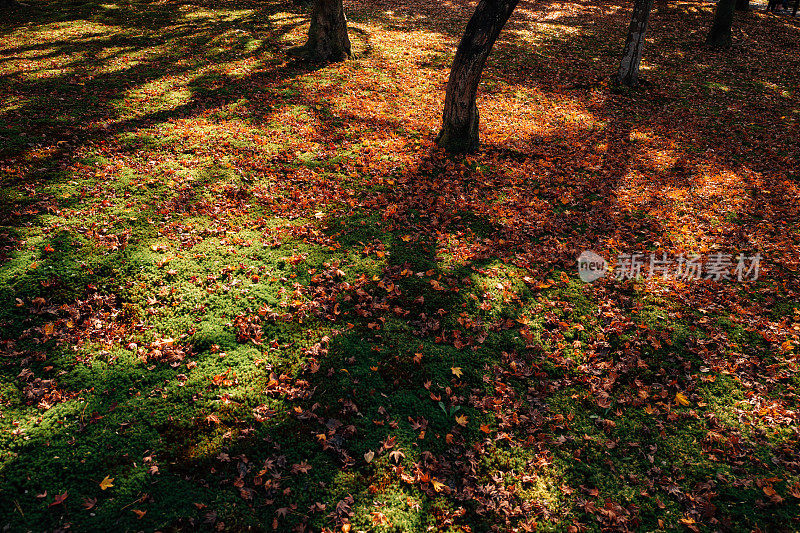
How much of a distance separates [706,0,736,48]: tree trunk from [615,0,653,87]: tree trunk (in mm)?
6770

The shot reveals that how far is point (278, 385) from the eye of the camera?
16.6ft

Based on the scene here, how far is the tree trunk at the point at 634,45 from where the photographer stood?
1253 centimetres

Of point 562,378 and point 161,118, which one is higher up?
point 161,118

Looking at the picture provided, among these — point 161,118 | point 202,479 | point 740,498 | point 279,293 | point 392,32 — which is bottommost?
point 740,498

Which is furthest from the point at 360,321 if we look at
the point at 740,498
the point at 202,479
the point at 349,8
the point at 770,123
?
the point at 349,8

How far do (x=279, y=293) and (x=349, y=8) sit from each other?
21565 millimetres

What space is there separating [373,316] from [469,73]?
623 centimetres

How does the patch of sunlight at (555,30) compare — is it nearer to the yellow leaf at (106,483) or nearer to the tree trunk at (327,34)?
the tree trunk at (327,34)

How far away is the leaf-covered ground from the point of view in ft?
13.7

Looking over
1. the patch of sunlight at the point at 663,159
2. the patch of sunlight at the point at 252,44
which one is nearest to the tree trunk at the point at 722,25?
the patch of sunlight at the point at 663,159

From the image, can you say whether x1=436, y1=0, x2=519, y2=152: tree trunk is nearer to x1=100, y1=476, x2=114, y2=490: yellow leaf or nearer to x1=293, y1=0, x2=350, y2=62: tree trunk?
x1=293, y1=0, x2=350, y2=62: tree trunk

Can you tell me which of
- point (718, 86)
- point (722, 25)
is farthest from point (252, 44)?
point (722, 25)

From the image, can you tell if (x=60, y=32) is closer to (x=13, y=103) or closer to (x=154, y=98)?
(x=13, y=103)

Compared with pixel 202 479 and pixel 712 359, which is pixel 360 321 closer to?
pixel 202 479
